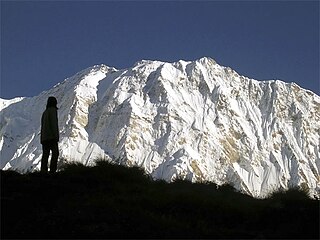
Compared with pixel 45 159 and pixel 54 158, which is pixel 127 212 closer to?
pixel 54 158

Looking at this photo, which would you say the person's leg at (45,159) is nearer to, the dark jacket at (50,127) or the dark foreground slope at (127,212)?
the dark jacket at (50,127)

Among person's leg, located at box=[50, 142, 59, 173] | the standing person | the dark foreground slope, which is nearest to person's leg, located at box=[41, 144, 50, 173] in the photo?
the standing person

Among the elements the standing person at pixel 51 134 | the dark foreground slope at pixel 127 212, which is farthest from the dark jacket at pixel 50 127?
the dark foreground slope at pixel 127 212

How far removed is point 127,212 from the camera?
1192cm

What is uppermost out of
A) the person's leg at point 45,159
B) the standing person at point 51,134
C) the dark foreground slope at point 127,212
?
the standing person at point 51,134

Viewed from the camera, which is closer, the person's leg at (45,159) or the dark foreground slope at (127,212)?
the dark foreground slope at (127,212)

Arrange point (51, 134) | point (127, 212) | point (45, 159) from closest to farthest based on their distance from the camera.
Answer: point (127, 212) → point (51, 134) → point (45, 159)

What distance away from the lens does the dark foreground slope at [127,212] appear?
10906mm

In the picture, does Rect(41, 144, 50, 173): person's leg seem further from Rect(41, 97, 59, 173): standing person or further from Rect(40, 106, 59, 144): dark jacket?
Rect(40, 106, 59, 144): dark jacket

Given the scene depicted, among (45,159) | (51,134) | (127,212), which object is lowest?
(127,212)

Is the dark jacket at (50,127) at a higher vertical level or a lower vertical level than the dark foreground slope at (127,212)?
higher

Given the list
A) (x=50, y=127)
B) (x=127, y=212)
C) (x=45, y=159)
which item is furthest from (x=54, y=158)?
(x=127, y=212)

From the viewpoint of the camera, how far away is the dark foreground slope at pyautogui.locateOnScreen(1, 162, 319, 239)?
35.8 feet

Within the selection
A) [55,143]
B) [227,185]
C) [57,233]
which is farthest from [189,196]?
[227,185]
